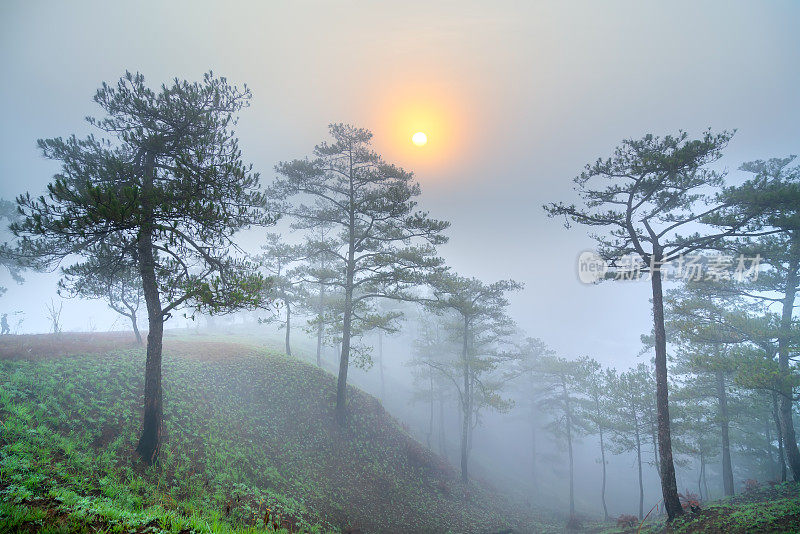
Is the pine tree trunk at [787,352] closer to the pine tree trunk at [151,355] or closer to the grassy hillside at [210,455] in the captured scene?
the grassy hillside at [210,455]

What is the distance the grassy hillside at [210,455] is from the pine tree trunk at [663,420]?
28.5 feet

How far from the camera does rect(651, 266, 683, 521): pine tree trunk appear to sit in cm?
1048

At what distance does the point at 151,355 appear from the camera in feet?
30.6

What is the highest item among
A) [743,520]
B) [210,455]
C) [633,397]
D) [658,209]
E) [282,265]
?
[658,209]

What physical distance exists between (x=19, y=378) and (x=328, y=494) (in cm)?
1171

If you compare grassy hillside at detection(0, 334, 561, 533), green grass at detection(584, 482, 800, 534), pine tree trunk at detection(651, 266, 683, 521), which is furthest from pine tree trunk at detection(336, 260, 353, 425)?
green grass at detection(584, 482, 800, 534)

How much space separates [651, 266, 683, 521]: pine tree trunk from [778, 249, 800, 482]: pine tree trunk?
607 centimetres

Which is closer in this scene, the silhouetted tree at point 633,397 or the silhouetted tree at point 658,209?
the silhouetted tree at point 658,209

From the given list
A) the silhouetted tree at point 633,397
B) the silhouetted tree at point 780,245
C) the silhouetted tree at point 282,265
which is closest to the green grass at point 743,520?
the silhouetted tree at point 780,245

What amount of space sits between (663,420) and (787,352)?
952 centimetres

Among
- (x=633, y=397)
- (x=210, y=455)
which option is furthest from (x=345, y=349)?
(x=633, y=397)

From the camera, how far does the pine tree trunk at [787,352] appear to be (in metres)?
13.2

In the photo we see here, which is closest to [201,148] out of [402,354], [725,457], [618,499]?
[725,457]

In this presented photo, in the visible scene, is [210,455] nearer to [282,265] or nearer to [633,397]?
[282,265]
